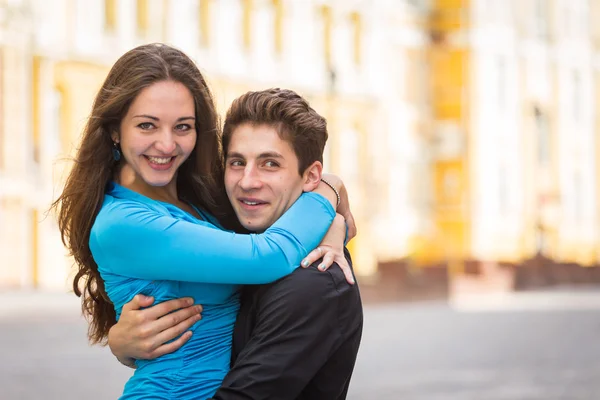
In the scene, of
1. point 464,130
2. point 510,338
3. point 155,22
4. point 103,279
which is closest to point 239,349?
point 103,279

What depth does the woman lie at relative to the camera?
2984mm

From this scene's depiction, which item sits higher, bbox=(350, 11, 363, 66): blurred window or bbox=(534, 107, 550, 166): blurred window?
bbox=(350, 11, 363, 66): blurred window

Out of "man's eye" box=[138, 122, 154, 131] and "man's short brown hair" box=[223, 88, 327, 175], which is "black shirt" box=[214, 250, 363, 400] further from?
"man's eye" box=[138, 122, 154, 131]

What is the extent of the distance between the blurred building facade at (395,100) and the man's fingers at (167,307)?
23730 mm

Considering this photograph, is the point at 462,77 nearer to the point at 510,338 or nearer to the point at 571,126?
the point at 571,126

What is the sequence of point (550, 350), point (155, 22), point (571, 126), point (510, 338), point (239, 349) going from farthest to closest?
point (571, 126) < point (155, 22) < point (510, 338) < point (550, 350) < point (239, 349)

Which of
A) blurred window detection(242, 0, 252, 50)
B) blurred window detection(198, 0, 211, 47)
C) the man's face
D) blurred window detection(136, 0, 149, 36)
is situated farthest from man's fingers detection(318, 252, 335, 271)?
blurred window detection(242, 0, 252, 50)

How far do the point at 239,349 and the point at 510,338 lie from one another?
1566 centimetres

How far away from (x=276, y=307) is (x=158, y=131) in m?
0.63

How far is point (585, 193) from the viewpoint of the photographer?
164ft

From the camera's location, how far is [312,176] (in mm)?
3316

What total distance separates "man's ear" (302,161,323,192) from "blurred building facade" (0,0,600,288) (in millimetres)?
23628

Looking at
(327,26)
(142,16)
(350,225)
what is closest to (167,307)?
(350,225)

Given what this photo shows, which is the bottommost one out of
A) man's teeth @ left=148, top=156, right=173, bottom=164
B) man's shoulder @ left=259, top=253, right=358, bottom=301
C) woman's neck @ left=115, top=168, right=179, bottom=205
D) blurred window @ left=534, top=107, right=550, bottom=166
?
man's shoulder @ left=259, top=253, right=358, bottom=301
